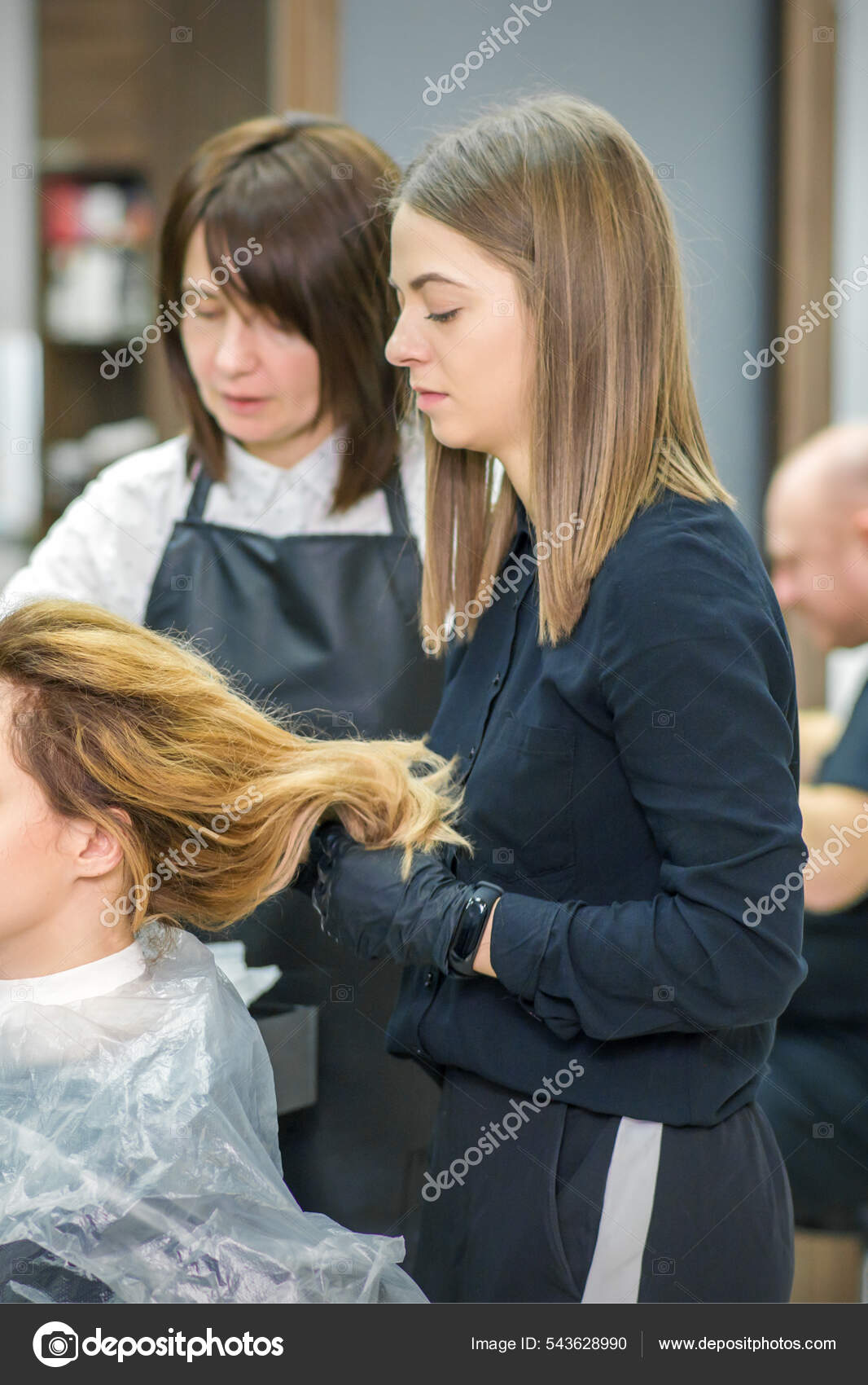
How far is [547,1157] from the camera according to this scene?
45.4 inches

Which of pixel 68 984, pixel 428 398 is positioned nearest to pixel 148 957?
pixel 68 984

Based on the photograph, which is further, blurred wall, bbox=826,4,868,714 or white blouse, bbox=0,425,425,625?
blurred wall, bbox=826,4,868,714

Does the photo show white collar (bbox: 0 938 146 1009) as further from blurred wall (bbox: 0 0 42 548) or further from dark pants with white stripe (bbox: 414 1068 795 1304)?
blurred wall (bbox: 0 0 42 548)

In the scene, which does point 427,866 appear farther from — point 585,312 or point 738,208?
point 738,208

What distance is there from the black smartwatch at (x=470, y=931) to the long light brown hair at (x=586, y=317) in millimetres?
243

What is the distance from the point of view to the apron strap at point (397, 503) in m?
1.62

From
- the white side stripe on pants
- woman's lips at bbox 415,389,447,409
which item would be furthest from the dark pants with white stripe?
woman's lips at bbox 415,389,447,409

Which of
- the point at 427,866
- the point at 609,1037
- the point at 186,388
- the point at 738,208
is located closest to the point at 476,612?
the point at 427,866

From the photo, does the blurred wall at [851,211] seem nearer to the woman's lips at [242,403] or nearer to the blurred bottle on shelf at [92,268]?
the woman's lips at [242,403]

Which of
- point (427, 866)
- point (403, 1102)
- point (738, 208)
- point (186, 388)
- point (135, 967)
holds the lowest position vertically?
point (403, 1102)

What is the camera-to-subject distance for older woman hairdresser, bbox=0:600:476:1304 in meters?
1.11

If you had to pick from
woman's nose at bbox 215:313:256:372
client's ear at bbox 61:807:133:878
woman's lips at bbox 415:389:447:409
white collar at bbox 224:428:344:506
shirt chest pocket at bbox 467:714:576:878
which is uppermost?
woman's nose at bbox 215:313:256:372
